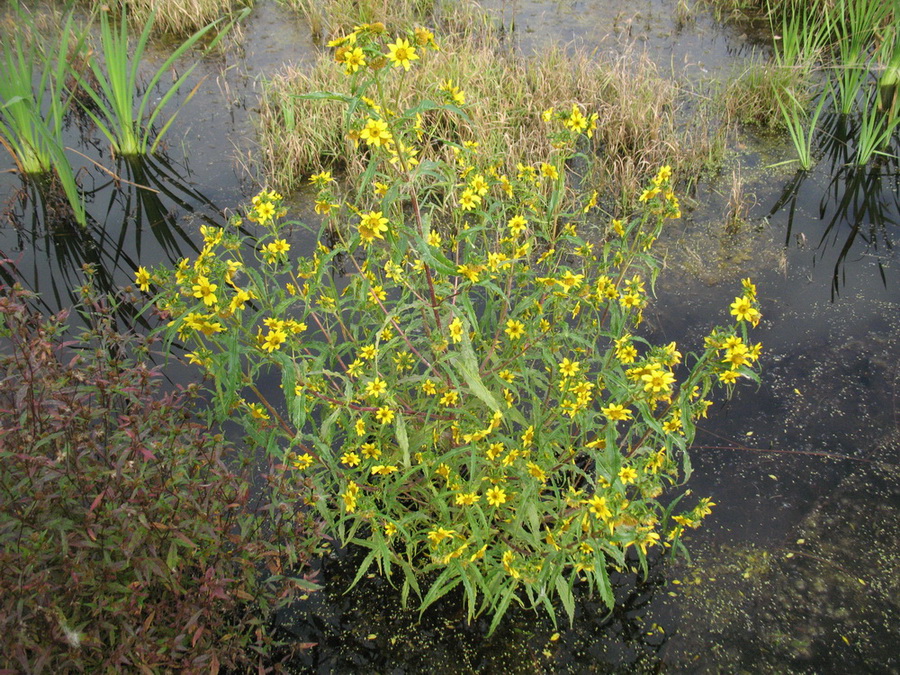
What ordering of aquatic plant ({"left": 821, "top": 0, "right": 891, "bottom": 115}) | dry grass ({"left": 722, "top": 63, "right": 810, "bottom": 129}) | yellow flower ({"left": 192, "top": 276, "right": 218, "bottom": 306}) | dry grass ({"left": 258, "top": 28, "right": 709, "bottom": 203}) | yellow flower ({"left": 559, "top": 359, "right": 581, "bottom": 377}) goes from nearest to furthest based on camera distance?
yellow flower ({"left": 192, "top": 276, "right": 218, "bottom": 306}), yellow flower ({"left": 559, "top": 359, "right": 581, "bottom": 377}), dry grass ({"left": 258, "top": 28, "right": 709, "bottom": 203}), aquatic plant ({"left": 821, "top": 0, "right": 891, "bottom": 115}), dry grass ({"left": 722, "top": 63, "right": 810, "bottom": 129})

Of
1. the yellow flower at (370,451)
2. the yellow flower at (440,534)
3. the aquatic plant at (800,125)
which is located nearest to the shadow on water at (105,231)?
the yellow flower at (370,451)

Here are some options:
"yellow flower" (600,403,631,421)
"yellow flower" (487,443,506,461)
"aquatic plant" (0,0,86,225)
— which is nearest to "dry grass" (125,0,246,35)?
"aquatic plant" (0,0,86,225)

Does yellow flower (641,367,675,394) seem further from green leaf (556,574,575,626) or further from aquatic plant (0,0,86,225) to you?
aquatic plant (0,0,86,225)

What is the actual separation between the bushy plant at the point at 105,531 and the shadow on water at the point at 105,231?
1707mm

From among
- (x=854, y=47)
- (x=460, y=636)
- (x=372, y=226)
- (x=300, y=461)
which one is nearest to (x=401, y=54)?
(x=372, y=226)

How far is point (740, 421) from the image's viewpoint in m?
2.90

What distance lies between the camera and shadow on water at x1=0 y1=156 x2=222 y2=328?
145 inches

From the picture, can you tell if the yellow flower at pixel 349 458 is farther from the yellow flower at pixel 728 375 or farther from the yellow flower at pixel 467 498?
the yellow flower at pixel 728 375

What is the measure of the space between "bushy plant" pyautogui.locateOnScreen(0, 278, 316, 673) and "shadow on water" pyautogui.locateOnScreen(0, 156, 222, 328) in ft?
5.60

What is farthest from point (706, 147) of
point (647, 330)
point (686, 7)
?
point (686, 7)

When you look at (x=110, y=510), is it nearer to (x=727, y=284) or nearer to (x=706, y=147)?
(x=727, y=284)

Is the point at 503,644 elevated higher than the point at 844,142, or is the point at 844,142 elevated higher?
the point at 844,142

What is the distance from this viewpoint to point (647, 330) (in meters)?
3.30

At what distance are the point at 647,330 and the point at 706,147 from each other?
1736 millimetres
